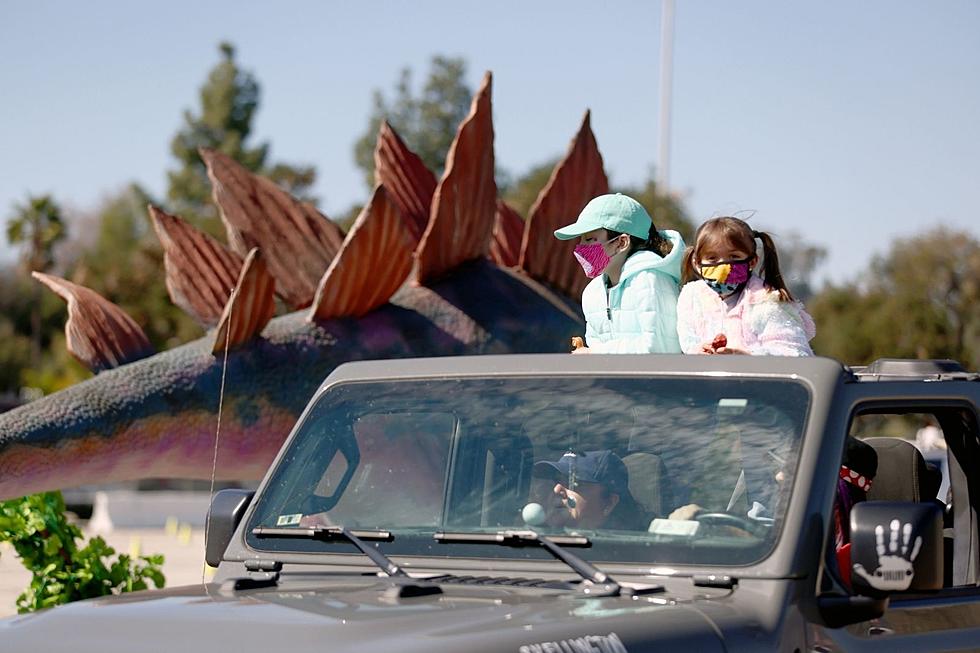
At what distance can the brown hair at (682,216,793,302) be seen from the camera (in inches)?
174

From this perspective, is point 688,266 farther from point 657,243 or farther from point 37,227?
point 37,227

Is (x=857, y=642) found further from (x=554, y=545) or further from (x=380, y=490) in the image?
(x=380, y=490)

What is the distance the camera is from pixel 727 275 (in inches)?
175

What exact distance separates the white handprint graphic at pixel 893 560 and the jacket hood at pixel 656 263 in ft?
5.91

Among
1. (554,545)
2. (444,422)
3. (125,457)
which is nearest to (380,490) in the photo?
(444,422)

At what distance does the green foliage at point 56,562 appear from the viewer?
26.4ft

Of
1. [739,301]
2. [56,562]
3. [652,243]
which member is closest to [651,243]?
[652,243]

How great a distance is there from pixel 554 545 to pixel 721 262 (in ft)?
4.58

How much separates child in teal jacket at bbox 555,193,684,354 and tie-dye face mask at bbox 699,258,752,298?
1.01 feet

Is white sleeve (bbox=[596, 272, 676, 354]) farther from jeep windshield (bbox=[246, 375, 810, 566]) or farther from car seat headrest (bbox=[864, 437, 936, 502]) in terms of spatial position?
jeep windshield (bbox=[246, 375, 810, 566])

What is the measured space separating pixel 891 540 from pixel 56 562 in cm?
596

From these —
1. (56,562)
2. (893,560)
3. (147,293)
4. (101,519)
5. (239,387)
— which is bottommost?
(101,519)

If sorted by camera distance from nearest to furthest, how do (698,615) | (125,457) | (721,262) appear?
(698,615)
(721,262)
(125,457)

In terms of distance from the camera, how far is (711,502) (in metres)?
3.37
